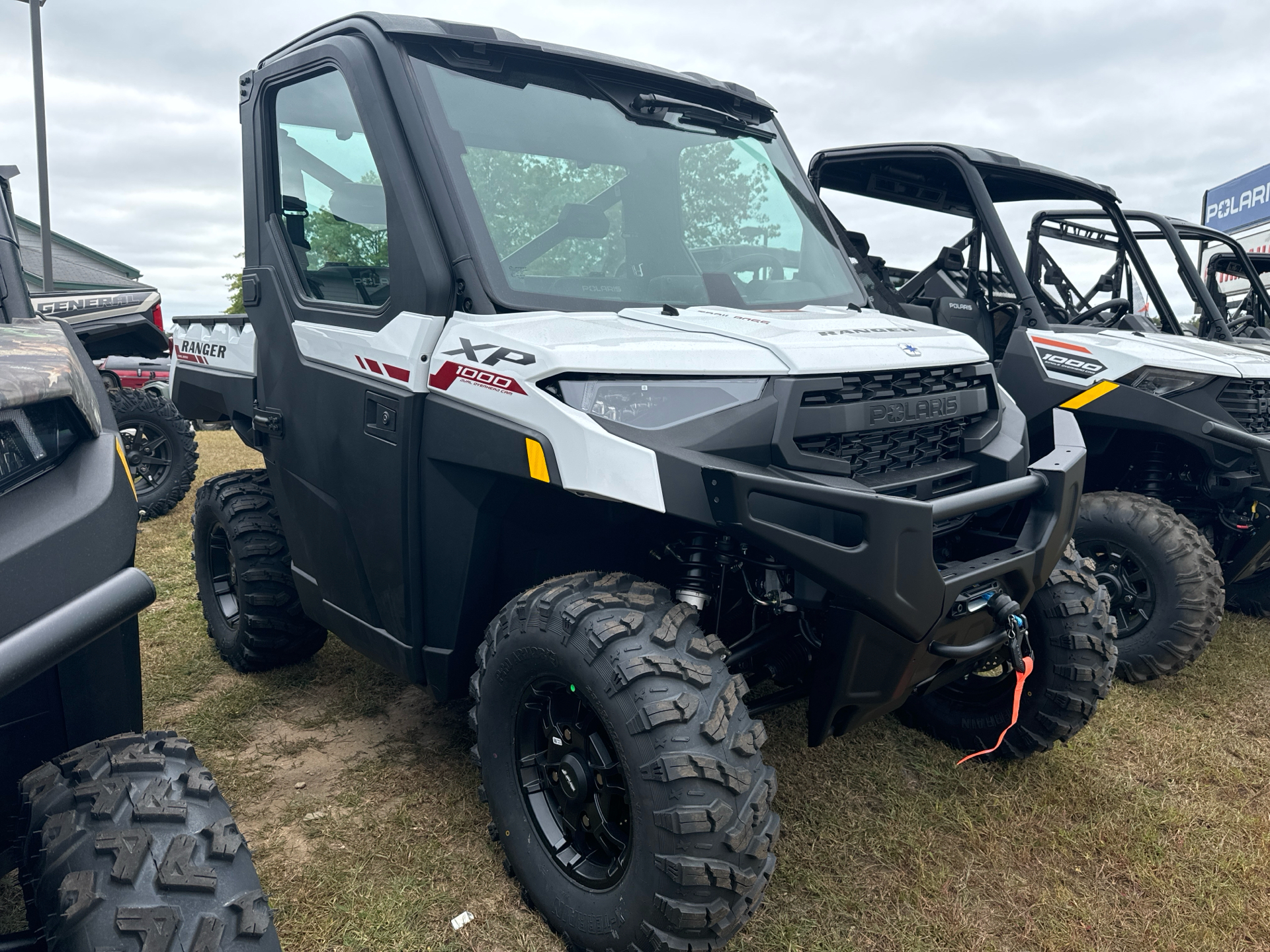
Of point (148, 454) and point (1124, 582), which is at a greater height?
point (1124, 582)

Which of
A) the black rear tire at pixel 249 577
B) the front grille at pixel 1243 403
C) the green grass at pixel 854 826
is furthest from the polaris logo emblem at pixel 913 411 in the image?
the front grille at pixel 1243 403

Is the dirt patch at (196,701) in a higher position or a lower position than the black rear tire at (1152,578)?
lower

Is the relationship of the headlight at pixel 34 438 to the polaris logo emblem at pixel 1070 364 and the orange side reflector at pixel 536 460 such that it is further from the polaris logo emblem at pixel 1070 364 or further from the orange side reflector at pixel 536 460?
the polaris logo emblem at pixel 1070 364

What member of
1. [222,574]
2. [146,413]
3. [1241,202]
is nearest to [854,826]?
[222,574]

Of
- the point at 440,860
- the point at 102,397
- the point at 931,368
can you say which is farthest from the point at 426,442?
the point at 931,368

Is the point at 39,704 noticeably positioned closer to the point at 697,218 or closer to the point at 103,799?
the point at 103,799

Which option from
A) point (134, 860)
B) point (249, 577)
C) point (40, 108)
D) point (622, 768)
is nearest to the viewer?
point (134, 860)

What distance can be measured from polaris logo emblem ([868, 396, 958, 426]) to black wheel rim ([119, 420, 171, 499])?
6686 millimetres

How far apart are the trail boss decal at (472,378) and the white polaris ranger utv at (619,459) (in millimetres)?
12

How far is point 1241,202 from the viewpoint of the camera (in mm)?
22406

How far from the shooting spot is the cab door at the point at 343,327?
2.52 m

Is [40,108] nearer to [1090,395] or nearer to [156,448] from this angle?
[156,448]

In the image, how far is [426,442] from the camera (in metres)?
2.48

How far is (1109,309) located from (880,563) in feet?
13.4
